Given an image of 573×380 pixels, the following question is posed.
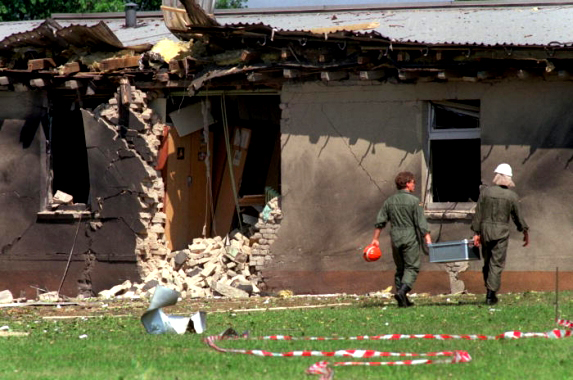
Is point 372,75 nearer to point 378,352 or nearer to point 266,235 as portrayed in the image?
point 266,235

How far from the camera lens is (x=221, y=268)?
60.1ft

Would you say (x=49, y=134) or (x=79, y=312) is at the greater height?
(x=49, y=134)

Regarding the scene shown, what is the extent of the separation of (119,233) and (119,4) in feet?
59.0

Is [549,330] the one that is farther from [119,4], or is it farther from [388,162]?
[119,4]

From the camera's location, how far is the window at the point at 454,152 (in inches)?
676

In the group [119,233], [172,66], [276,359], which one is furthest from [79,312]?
[276,359]

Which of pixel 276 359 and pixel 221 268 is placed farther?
pixel 221 268

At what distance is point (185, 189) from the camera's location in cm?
1966

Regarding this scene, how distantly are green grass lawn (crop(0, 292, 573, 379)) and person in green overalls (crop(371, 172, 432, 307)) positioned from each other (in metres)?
0.37

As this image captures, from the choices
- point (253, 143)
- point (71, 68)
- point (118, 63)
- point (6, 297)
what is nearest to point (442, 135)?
point (253, 143)

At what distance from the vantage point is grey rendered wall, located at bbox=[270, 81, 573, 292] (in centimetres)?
1648

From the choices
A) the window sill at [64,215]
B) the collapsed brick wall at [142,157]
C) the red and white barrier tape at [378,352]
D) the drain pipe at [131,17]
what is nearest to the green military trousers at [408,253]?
the red and white barrier tape at [378,352]

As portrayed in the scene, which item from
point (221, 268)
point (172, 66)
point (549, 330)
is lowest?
point (221, 268)

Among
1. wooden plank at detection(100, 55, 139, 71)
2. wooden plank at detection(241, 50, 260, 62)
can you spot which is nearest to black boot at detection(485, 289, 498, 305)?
wooden plank at detection(241, 50, 260, 62)
